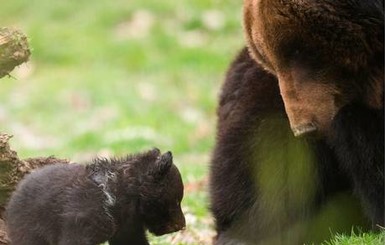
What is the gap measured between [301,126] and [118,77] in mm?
13767

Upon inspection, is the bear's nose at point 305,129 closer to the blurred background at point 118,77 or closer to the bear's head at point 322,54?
the bear's head at point 322,54

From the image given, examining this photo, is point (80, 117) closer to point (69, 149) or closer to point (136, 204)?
point (69, 149)

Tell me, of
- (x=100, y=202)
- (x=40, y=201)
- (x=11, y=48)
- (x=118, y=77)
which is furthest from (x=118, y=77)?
(x=100, y=202)

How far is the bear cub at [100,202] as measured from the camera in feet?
18.6

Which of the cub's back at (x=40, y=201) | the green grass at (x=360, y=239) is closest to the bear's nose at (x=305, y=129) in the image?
the green grass at (x=360, y=239)

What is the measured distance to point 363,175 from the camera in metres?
5.91

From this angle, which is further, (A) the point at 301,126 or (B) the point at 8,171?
(B) the point at 8,171

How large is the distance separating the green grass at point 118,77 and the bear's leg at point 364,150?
753cm

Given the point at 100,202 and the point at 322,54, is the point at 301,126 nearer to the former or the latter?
the point at 322,54

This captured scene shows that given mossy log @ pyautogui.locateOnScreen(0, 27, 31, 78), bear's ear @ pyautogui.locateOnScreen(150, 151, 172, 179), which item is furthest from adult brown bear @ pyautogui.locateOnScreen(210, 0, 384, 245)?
mossy log @ pyautogui.locateOnScreen(0, 27, 31, 78)

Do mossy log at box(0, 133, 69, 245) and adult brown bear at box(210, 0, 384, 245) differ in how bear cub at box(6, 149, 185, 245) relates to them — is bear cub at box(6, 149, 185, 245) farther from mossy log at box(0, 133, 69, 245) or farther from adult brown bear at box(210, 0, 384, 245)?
adult brown bear at box(210, 0, 384, 245)

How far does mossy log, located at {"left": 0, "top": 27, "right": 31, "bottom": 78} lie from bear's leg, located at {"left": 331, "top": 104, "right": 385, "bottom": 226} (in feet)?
7.13

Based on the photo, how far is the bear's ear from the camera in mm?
5836

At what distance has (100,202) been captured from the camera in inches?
225
